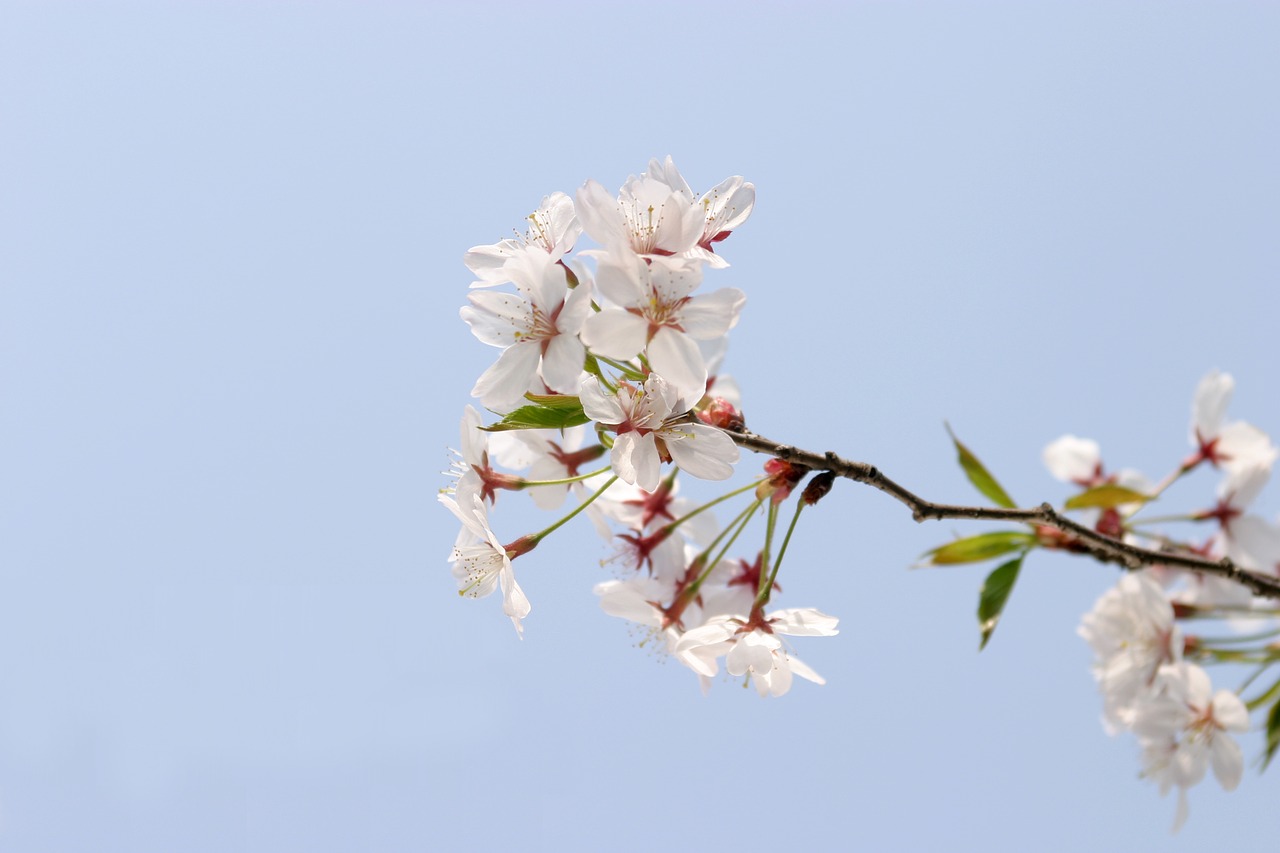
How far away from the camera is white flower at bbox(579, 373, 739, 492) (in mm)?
1551

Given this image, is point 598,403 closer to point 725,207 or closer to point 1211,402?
point 725,207

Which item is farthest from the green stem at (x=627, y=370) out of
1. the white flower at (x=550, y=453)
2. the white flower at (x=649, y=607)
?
the white flower at (x=649, y=607)

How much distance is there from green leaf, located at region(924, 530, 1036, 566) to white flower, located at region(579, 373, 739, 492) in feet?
2.96

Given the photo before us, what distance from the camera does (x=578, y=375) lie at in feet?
5.02

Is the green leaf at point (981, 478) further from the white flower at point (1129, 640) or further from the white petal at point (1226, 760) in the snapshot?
the white petal at point (1226, 760)

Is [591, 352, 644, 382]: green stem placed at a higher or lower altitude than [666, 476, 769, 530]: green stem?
higher

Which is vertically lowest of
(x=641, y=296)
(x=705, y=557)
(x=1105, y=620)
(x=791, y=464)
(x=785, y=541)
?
(x=1105, y=620)

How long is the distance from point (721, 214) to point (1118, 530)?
153 centimetres

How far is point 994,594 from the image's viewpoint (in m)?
2.17

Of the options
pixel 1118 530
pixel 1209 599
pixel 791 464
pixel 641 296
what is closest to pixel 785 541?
pixel 791 464

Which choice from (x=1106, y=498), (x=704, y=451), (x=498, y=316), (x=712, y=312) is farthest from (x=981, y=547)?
(x=498, y=316)

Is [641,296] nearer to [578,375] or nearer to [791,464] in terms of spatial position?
[578,375]

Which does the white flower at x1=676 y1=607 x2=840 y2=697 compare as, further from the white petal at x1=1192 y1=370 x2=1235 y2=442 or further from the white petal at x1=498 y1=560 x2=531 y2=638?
the white petal at x1=1192 y1=370 x2=1235 y2=442

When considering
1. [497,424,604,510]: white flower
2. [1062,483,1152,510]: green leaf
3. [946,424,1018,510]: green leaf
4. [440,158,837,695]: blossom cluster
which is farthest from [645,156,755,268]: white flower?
[1062,483,1152,510]: green leaf
